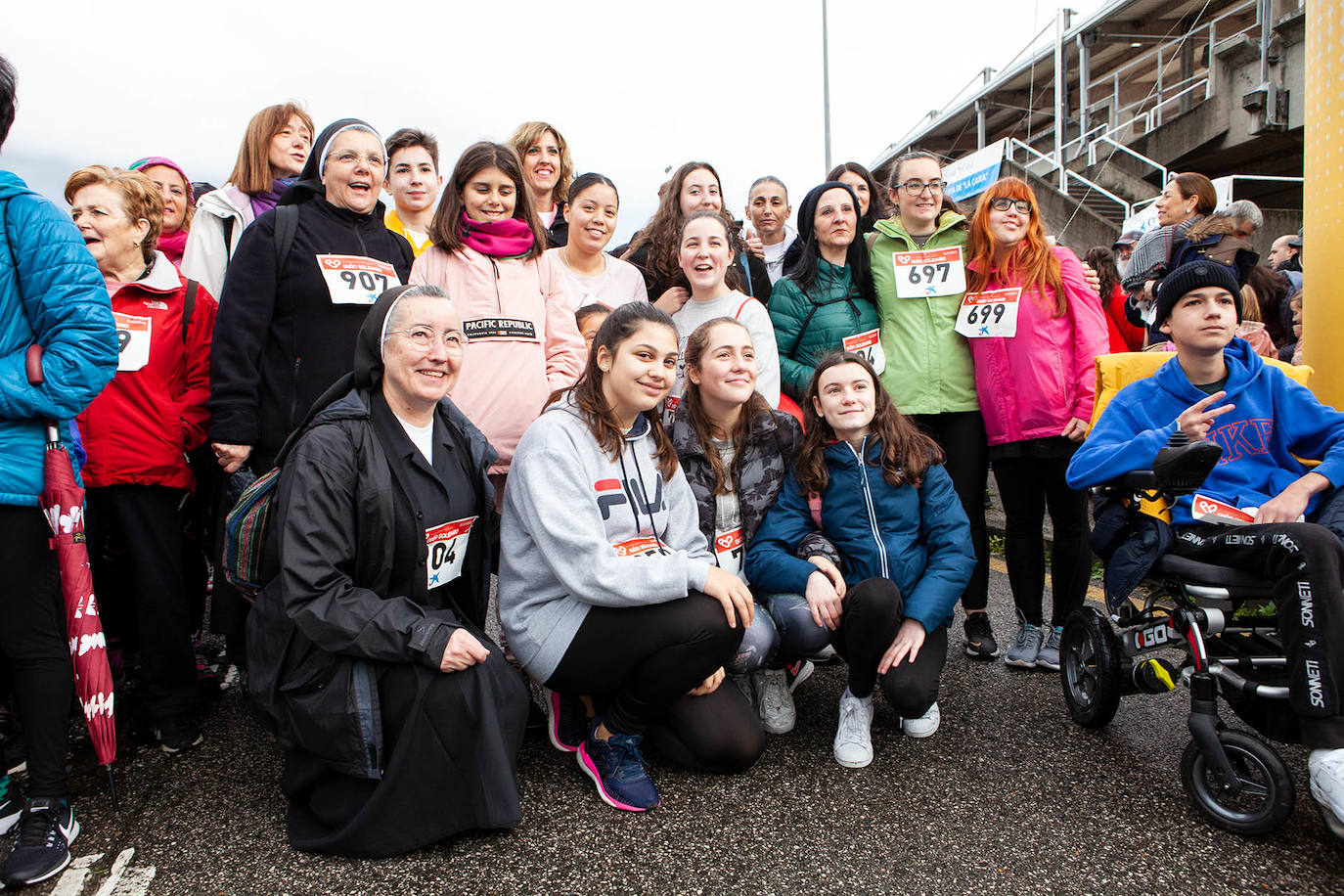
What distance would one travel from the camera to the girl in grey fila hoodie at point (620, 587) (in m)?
2.50

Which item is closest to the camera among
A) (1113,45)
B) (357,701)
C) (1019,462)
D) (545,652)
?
(357,701)

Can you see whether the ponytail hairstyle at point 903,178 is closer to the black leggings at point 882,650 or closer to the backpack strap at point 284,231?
the black leggings at point 882,650

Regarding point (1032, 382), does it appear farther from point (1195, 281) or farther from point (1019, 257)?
point (1195, 281)

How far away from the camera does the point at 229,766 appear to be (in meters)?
2.77

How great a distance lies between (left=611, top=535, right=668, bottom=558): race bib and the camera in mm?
2637

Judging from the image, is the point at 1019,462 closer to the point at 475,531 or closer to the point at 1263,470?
the point at 1263,470

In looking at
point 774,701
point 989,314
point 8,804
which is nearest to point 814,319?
point 989,314

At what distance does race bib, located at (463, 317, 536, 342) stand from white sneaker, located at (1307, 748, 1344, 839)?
2809mm

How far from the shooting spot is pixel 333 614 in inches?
85.6

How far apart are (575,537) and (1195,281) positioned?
2.31m

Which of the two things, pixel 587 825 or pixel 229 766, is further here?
pixel 229 766

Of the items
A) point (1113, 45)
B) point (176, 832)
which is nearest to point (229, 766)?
point (176, 832)

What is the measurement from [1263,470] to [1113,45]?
21.7 meters

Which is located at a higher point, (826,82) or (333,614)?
(826,82)
